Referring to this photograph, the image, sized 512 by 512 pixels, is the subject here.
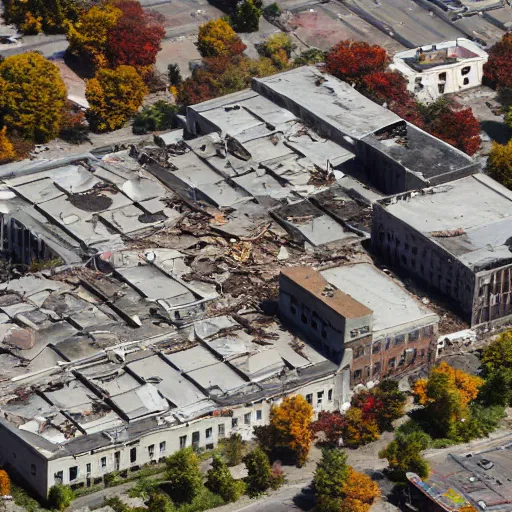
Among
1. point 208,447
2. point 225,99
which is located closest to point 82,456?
point 208,447

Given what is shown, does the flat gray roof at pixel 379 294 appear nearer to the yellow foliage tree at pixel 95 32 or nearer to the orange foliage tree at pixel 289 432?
the orange foliage tree at pixel 289 432

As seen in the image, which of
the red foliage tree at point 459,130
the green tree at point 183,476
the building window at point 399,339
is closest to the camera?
the green tree at point 183,476

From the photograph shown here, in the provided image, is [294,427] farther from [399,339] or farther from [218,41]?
[218,41]

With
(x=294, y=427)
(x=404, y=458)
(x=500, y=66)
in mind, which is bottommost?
(x=404, y=458)

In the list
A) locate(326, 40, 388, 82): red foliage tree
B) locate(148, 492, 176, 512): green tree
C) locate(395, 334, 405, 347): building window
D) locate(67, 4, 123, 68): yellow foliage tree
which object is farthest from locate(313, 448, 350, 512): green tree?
locate(67, 4, 123, 68): yellow foliage tree

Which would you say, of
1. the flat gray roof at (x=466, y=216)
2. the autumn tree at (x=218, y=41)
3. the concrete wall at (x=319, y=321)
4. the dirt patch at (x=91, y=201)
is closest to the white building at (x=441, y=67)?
the autumn tree at (x=218, y=41)

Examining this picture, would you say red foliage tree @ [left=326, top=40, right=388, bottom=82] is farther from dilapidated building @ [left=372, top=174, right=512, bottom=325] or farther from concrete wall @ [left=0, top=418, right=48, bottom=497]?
concrete wall @ [left=0, top=418, right=48, bottom=497]

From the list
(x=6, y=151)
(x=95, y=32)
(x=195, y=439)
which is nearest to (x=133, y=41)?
(x=95, y=32)

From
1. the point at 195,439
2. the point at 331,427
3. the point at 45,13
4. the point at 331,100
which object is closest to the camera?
the point at 195,439
